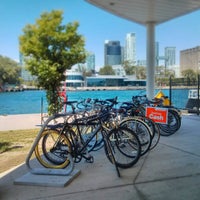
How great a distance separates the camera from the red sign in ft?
20.9

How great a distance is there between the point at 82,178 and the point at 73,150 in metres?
0.48

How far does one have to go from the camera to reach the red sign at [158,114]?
6.36 metres

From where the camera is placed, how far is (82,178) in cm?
394

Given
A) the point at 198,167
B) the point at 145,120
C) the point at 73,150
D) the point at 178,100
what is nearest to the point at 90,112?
the point at 145,120

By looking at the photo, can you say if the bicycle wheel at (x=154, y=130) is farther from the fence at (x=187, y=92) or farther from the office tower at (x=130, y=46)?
the office tower at (x=130, y=46)

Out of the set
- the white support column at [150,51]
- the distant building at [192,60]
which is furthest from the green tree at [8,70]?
the white support column at [150,51]

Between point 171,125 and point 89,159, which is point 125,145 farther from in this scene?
point 171,125

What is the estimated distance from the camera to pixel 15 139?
294 inches

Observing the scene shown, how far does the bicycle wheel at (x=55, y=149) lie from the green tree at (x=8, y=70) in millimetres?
58677

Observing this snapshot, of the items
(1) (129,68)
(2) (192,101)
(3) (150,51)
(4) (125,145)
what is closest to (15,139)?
(4) (125,145)

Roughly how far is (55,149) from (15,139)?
3.56 metres

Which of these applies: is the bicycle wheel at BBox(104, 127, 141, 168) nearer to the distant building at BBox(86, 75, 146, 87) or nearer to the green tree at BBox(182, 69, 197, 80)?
the green tree at BBox(182, 69, 197, 80)

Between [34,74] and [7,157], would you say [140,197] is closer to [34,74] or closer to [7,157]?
[7,157]

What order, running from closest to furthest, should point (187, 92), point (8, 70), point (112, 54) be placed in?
point (187, 92)
point (8, 70)
point (112, 54)
